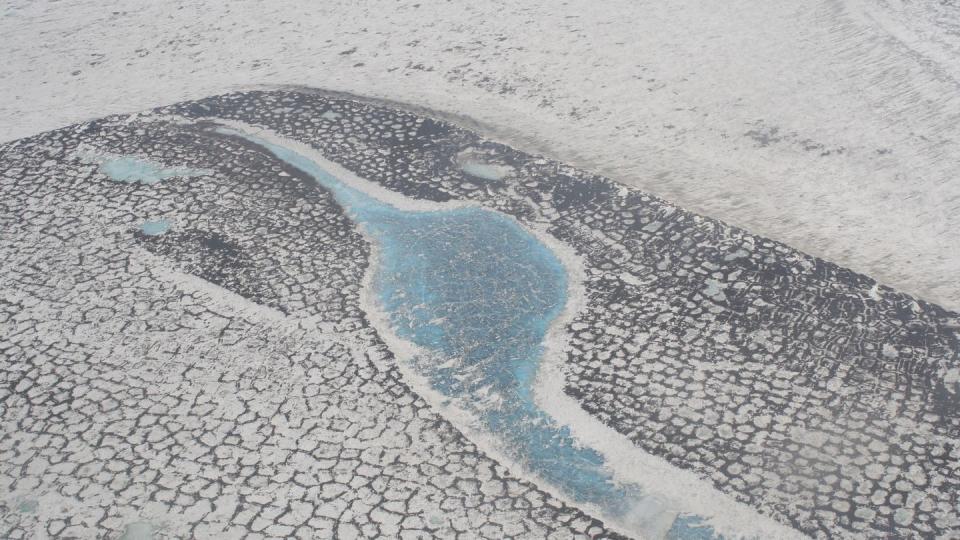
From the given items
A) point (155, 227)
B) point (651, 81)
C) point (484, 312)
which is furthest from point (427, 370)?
point (651, 81)

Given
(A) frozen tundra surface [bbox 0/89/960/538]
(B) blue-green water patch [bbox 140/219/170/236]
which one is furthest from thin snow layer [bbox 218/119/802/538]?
(B) blue-green water patch [bbox 140/219/170/236]

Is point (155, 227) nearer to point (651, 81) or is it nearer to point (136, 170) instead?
point (136, 170)

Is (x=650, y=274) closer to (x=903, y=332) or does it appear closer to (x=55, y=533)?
(x=903, y=332)

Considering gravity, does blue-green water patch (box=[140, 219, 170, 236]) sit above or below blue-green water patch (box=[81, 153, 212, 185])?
below

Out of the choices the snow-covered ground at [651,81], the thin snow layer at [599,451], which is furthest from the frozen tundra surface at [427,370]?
the snow-covered ground at [651,81]

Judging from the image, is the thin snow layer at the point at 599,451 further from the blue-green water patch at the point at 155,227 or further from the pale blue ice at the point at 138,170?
the pale blue ice at the point at 138,170

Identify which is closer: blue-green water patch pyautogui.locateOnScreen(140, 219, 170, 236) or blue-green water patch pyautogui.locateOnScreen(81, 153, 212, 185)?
blue-green water patch pyautogui.locateOnScreen(140, 219, 170, 236)

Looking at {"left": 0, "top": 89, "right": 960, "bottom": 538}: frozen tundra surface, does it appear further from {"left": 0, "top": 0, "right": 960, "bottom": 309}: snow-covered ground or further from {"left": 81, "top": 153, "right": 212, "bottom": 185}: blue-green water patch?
{"left": 0, "top": 0, "right": 960, "bottom": 309}: snow-covered ground

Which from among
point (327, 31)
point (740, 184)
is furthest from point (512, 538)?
point (327, 31)
